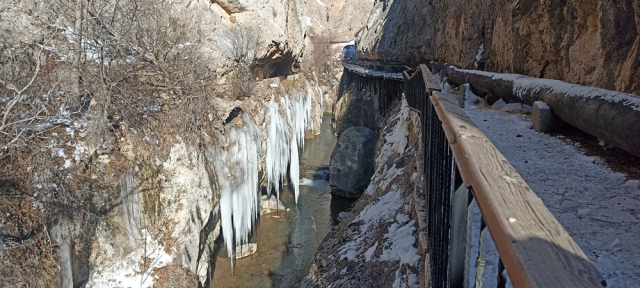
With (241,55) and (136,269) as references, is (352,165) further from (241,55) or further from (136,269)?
(136,269)

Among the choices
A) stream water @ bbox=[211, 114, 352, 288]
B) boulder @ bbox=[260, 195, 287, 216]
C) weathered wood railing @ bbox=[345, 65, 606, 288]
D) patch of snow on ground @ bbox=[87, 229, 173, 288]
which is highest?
weathered wood railing @ bbox=[345, 65, 606, 288]

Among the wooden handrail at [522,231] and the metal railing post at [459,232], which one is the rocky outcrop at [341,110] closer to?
the metal railing post at [459,232]

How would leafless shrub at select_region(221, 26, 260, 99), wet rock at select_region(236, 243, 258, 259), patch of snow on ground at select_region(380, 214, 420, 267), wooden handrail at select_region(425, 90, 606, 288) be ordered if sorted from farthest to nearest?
leafless shrub at select_region(221, 26, 260, 99) < wet rock at select_region(236, 243, 258, 259) < patch of snow on ground at select_region(380, 214, 420, 267) < wooden handrail at select_region(425, 90, 606, 288)

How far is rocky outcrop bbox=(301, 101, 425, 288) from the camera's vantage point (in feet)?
15.9

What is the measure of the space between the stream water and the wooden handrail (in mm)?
8031

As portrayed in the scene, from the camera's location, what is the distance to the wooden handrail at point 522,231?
2.56ft

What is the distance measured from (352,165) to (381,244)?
43.7 ft

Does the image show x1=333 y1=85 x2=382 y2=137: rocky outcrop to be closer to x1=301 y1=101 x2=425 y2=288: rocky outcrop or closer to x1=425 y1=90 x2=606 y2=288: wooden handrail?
x1=301 y1=101 x2=425 y2=288: rocky outcrop

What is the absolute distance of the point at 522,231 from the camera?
0.93 metres

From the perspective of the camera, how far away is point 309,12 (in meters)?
71.0

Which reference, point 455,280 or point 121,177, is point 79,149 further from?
point 455,280

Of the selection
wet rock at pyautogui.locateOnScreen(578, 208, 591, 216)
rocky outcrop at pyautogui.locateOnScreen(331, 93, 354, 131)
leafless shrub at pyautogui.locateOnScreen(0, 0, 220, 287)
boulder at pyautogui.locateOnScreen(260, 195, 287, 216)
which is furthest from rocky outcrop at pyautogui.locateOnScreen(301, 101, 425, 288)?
rocky outcrop at pyautogui.locateOnScreen(331, 93, 354, 131)

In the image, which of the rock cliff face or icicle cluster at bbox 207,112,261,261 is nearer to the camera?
the rock cliff face

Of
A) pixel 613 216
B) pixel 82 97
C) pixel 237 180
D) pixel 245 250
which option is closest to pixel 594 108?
pixel 613 216
